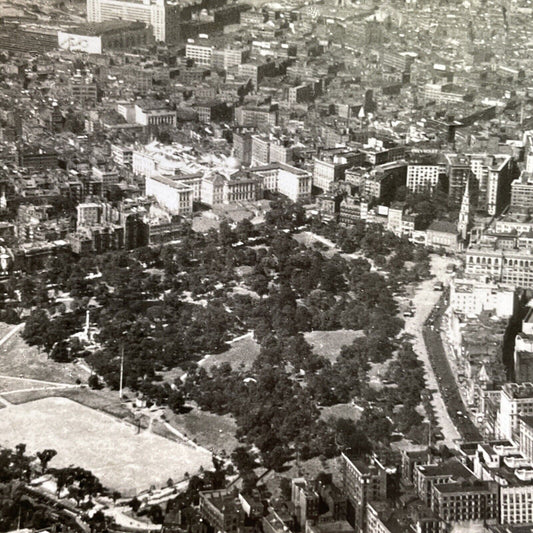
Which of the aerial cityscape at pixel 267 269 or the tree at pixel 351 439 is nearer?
the aerial cityscape at pixel 267 269

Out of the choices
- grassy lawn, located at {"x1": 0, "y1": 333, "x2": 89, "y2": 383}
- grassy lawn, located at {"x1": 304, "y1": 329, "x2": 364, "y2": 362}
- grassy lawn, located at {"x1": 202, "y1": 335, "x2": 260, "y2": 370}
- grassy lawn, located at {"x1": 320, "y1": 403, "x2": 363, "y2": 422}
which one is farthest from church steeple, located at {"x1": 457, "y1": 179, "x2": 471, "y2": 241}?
grassy lawn, located at {"x1": 0, "y1": 333, "x2": 89, "y2": 383}

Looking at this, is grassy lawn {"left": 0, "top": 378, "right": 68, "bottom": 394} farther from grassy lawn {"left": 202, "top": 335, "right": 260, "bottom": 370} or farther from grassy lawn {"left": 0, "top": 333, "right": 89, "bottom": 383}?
grassy lawn {"left": 202, "top": 335, "right": 260, "bottom": 370}

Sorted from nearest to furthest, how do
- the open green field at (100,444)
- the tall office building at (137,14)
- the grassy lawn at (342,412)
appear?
1. the open green field at (100,444)
2. the grassy lawn at (342,412)
3. the tall office building at (137,14)

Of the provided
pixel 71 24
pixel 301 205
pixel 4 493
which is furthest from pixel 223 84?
pixel 4 493

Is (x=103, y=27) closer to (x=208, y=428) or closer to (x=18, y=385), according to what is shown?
(x=18, y=385)

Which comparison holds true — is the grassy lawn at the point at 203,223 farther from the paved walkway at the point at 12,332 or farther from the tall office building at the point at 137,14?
the tall office building at the point at 137,14

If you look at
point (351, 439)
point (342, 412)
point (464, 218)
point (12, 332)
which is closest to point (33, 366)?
point (12, 332)

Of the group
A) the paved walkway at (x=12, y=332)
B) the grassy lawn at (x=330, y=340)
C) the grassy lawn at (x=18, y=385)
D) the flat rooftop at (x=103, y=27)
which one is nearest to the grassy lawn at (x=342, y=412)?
the grassy lawn at (x=330, y=340)
